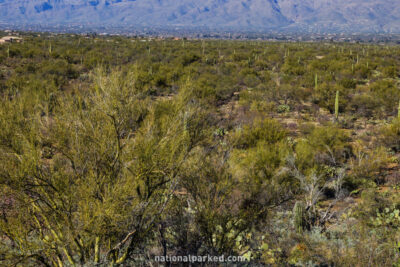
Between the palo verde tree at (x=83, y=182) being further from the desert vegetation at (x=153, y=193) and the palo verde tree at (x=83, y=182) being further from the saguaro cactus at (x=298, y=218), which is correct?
the saguaro cactus at (x=298, y=218)

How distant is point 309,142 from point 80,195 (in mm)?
9026

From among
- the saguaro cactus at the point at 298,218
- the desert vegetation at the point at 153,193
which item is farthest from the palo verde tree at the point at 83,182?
the saguaro cactus at the point at 298,218

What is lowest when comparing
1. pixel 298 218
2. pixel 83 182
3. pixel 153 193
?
pixel 298 218

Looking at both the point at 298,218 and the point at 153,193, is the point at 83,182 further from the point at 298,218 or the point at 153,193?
the point at 298,218

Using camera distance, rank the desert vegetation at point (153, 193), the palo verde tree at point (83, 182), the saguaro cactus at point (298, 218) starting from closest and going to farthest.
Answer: the palo verde tree at point (83, 182) → the desert vegetation at point (153, 193) → the saguaro cactus at point (298, 218)

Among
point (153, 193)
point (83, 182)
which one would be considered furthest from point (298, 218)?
point (83, 182)

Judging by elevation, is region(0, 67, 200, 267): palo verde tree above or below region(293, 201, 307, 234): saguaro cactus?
above

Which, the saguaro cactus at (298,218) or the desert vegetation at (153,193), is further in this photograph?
the saguaro cactus at (298,218)

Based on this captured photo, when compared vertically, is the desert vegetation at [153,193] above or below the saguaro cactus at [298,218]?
above

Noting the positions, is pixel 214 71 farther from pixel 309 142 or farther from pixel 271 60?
pixel 309 142

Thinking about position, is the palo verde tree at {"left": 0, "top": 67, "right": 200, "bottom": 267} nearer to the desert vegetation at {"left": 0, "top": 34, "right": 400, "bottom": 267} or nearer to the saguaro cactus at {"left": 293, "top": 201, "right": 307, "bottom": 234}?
the desert vegetation at {"left": 0, "top": 34, "right": 400, "bottom": 267}

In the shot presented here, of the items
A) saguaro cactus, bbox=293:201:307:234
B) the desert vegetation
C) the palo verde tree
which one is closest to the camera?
the palo verde tree

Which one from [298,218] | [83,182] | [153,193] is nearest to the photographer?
[83,182]

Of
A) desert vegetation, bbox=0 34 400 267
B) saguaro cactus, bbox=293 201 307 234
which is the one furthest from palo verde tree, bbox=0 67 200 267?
saguaro cactus, bbox=293 201 307 234
